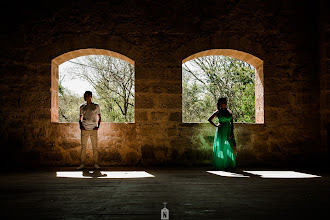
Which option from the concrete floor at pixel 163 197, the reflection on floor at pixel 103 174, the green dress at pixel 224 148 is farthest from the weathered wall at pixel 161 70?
the concrete floor at pixel 163 197

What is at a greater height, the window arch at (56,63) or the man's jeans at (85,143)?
the window arch at (56,63)

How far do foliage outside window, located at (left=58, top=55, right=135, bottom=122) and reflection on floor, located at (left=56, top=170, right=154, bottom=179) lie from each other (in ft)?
23.2

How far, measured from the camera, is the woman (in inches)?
192

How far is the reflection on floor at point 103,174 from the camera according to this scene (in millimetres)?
4172

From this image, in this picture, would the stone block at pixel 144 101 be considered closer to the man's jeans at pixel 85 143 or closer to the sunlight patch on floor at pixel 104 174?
the man's jeans at pixel 85 143

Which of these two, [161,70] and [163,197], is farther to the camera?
[161,70]

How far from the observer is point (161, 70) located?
5.43 meters

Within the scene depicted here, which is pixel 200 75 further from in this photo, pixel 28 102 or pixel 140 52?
pixel 28 102

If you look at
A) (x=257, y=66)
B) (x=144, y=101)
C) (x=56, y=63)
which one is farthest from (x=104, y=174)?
(x=257, y=66)

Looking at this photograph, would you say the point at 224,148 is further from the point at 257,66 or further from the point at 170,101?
the point at 257,66

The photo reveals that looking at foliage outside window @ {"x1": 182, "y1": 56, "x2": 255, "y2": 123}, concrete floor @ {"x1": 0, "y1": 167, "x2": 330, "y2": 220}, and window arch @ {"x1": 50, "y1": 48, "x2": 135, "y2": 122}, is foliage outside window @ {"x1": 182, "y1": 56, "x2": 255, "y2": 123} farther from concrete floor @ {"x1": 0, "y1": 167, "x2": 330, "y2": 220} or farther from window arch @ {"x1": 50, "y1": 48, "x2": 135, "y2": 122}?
concrete floor @ {"x1": 0, "y1": 167, "x2": 330, "y2": 220}

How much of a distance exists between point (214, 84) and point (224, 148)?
633cm

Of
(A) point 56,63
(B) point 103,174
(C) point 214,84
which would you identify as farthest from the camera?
(C) point 214,84

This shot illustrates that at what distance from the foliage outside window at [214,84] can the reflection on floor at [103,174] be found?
590cm
